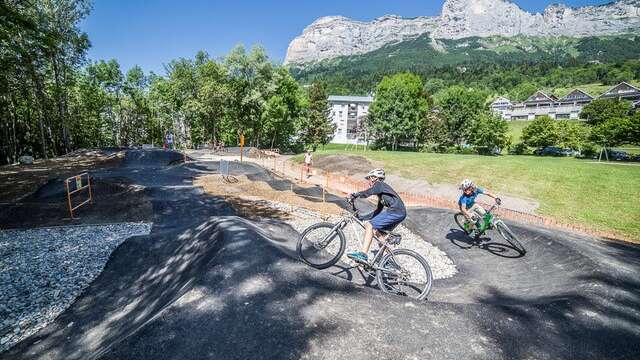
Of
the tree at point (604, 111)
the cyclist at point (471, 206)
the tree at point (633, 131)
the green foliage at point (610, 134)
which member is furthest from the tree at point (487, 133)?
the cyclist at point (471, 206)

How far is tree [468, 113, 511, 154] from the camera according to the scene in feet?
207

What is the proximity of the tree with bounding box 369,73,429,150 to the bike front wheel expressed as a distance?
6093 cm

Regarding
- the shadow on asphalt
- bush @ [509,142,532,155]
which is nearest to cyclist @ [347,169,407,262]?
the shadow on asphalt

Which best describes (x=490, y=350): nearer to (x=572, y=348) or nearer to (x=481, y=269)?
(x=572, y=348)

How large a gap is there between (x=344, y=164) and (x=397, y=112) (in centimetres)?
3524

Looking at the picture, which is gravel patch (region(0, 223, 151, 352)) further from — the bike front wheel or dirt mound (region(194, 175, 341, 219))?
the bike front wheel

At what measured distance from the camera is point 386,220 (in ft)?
23.0

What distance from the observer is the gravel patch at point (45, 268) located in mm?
6578

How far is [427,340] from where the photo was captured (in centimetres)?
452

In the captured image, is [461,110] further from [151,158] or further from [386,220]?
[386,220]

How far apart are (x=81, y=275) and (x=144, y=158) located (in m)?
28.0

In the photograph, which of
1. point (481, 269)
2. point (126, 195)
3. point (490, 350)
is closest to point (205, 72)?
point (126, 195)

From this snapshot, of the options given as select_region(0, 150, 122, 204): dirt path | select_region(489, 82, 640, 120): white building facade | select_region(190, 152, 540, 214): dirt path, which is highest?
select_region(489, 82, 640, 120): white building facade

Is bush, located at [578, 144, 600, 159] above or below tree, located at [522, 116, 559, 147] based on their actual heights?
below
